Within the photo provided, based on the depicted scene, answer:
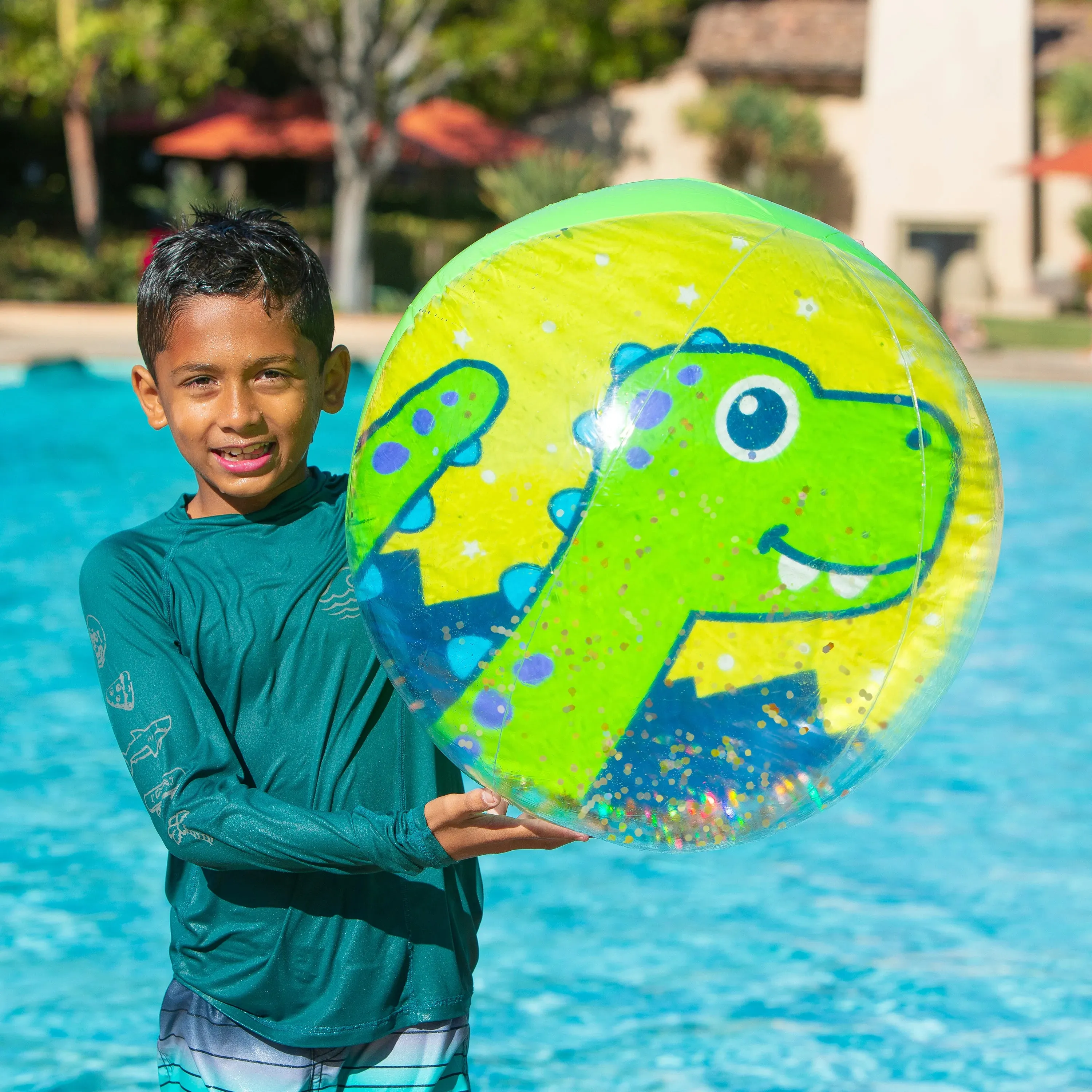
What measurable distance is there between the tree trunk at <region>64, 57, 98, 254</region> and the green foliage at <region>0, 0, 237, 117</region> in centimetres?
12

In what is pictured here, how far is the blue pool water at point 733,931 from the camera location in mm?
3836

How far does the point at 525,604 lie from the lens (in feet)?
4.98

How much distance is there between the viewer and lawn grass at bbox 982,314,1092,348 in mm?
19469

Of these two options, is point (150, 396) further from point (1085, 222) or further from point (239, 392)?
point (1085, 222)

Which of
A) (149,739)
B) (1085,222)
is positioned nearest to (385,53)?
(1085,222)

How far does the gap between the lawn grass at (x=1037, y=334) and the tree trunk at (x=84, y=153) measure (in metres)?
12.4

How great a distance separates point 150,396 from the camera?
69.6 inches

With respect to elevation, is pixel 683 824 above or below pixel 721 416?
below

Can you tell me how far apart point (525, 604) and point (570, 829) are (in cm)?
26

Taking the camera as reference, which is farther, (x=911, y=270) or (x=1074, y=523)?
(x=911, y=270)

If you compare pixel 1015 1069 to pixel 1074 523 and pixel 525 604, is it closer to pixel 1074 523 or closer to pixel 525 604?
pixel 525 604

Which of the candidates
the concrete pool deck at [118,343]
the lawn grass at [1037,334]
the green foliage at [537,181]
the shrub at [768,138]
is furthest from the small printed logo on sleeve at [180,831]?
the shrub at [768,138]

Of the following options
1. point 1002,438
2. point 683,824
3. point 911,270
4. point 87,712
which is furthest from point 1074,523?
point 911,270

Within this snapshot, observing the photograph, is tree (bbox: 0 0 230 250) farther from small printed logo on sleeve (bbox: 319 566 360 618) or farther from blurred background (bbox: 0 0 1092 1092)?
small printed logo on sleeve (bbox: 319 566 360 618)
